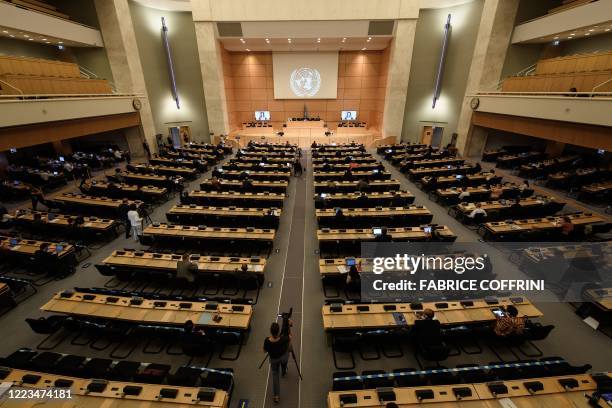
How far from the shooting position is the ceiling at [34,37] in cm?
1472

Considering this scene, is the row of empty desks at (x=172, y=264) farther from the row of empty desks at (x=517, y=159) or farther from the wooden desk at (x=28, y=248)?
the row of empty desks at (x=517, y=159)

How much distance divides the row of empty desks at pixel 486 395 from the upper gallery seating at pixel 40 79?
17.6 m

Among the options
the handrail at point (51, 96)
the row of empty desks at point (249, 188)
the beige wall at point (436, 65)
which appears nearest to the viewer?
the handrail at point (51, 96)

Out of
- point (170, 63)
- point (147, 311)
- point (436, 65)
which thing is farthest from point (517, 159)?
point (170, 63)

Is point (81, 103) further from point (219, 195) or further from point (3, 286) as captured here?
point (3, 286)

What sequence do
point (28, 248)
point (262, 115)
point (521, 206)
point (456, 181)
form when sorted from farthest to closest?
point (262, 115)
point (456, 181)
point (521, 206)
point (28, 248)

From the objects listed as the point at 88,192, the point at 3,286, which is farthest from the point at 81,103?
the point at 3,286

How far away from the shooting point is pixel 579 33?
15.3 m

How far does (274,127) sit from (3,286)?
25055 millimetres

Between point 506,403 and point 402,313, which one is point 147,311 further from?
point 506,403

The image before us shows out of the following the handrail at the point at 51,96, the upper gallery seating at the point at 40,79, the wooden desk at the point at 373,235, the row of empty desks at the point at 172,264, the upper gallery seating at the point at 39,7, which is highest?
the upper gallery seating at the point at 39,7

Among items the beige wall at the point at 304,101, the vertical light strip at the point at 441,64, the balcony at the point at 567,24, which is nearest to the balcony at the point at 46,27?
the beige wall at the point at 304,101

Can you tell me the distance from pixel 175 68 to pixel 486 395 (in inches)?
1147

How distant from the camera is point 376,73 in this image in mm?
27938
